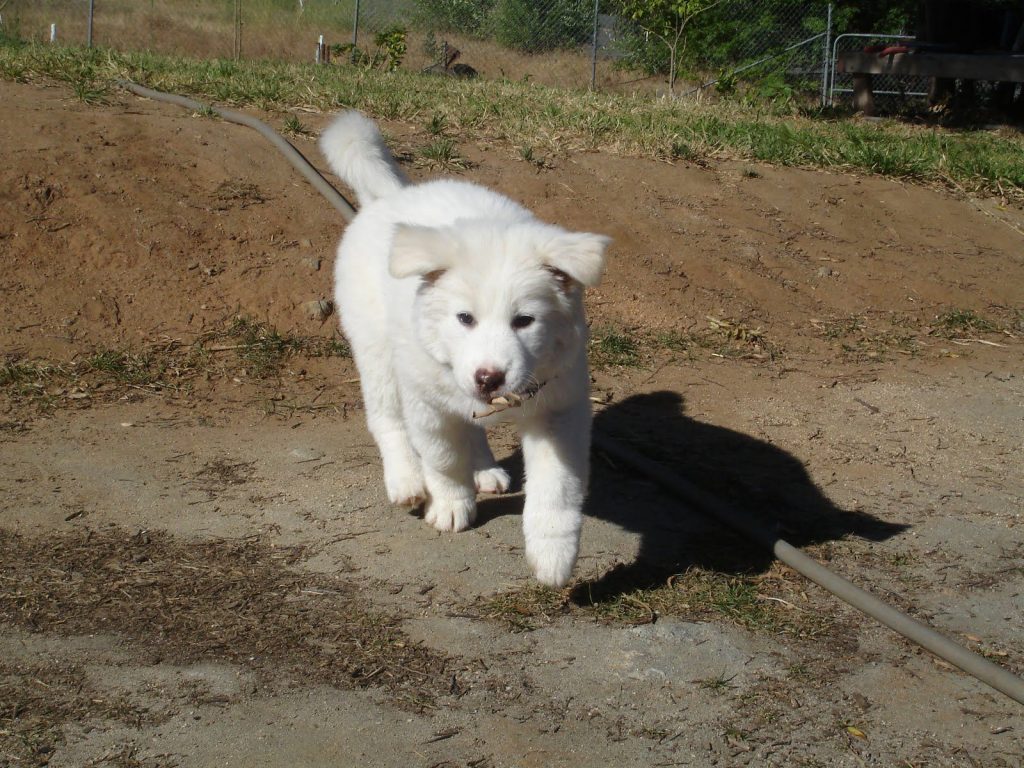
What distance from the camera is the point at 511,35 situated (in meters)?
19.3

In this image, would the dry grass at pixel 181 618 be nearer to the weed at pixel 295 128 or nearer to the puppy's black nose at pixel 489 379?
the puppy's black nose at pixel 489 379

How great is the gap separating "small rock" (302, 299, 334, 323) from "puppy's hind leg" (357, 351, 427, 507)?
1.89 metres

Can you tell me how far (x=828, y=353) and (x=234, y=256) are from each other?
361 centimetres

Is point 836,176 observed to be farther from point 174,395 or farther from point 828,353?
point 174,395

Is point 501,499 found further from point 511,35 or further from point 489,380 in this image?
point 511,35

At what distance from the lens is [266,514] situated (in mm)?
4328

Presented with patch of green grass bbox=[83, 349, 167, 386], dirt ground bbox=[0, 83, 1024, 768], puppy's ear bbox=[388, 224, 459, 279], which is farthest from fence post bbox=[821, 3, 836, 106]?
puppy's ear bbox=[388, 224, 459, 279]

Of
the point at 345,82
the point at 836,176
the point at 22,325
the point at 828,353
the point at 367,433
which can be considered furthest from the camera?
the point at 345,82

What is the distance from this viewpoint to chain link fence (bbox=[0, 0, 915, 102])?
18.5m

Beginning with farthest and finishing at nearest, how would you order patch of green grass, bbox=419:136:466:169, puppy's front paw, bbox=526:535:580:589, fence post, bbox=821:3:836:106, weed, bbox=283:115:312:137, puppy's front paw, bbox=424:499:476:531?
fence post, bbox=821:3:836:106
weed, bbox=283:115:312:137
patch of green grass, bbox=419:136:466:169
puppy's front paw, bbox=424:499:476:531
puppy's front paw, bbox=526:535:580:589

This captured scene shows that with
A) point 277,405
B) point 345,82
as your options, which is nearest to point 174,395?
point 277,405

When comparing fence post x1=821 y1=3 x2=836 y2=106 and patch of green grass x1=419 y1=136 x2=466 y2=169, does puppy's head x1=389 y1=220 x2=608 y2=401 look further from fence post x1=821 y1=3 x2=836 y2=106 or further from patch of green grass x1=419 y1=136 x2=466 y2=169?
fence post x1=821 y1=3 x2=836 y2=106

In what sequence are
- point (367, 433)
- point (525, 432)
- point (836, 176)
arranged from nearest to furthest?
point (525, 432) < point (367, 433) < point (836, 176)

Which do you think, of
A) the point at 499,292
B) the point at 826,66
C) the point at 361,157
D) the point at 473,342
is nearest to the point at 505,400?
the point at 473,342
